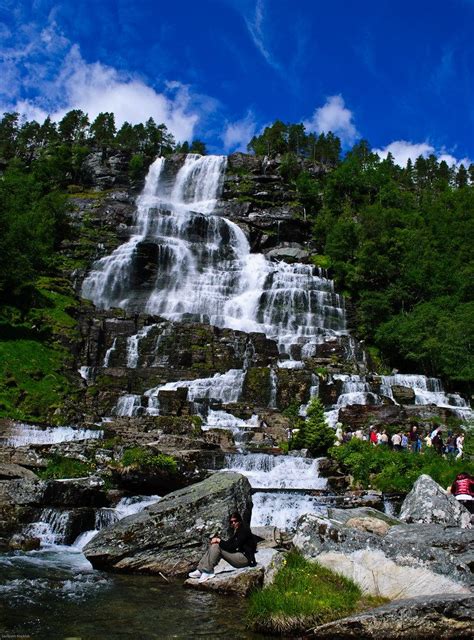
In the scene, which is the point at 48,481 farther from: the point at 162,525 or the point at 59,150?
the point at 59,150

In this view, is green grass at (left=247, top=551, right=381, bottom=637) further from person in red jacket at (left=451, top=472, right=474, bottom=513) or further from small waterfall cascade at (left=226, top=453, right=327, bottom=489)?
small waterfall cascade at (left=226, top=453, right=327, bottom=489)

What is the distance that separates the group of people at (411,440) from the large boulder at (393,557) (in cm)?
1605

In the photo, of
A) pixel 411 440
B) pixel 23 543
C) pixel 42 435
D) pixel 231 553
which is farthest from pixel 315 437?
pixel 231 553

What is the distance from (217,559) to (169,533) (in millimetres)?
1814

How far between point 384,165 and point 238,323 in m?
54.7

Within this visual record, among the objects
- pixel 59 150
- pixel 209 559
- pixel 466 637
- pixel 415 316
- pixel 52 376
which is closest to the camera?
pixel 466 637

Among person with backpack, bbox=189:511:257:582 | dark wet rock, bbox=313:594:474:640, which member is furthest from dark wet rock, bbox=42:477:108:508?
dark wet rock, bbox=313:594:474:640

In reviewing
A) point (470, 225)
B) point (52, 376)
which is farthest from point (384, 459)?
point (470, 225)

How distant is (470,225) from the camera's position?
66.7 metres

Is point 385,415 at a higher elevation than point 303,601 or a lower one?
higher

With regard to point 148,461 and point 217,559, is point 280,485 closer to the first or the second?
point 148,461

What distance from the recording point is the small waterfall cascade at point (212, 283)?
53044 millimetres

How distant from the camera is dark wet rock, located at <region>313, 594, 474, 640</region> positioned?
7.25 m

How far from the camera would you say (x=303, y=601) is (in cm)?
805
